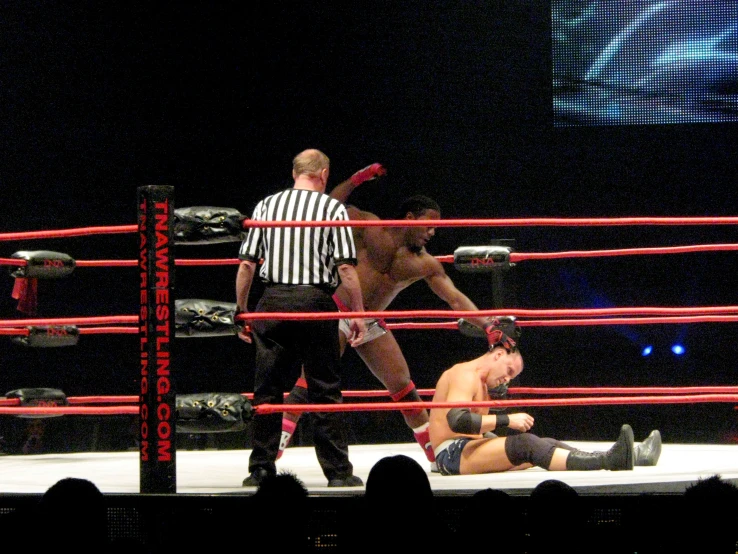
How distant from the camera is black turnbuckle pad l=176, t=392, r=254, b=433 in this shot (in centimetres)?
278

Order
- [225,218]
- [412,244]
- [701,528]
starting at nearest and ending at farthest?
[701,528] → [225,218] → [412,244]

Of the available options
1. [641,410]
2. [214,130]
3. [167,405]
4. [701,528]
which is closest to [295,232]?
[167,405]

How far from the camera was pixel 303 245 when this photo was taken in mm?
3125

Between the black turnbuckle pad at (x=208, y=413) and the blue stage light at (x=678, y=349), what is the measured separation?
3985 mm

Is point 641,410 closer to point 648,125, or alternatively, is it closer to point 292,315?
point 648,125

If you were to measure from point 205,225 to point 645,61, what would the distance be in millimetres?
3479

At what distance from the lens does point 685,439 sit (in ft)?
17.5

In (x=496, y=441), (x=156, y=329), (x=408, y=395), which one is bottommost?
(x=496, y=441)

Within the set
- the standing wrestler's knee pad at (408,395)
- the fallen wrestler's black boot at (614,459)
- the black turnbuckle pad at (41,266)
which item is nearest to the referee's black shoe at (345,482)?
the fallen wrestler's black boot at (614,459)

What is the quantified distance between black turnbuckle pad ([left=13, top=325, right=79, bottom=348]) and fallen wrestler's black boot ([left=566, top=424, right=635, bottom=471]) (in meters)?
1.95

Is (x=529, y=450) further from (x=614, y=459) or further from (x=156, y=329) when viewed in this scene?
(x=156, y=329)

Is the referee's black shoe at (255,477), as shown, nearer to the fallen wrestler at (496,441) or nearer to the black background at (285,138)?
the fallen wrestler at (496,441)

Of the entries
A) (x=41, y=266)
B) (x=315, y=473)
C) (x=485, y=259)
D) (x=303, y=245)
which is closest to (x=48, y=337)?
(x=41, y=266)

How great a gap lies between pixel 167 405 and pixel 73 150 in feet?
10.9
